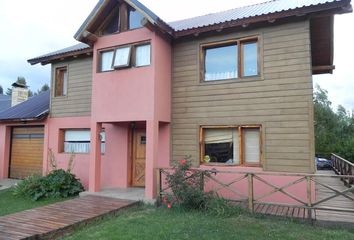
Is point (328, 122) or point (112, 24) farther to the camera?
point (328, 122)

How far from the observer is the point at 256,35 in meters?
8.68

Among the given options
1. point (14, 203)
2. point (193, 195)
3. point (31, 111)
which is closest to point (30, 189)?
point (14, 203)

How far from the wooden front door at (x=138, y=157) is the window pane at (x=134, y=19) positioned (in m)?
3.84

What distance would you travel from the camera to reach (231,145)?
894cm

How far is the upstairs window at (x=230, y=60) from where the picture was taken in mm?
8828

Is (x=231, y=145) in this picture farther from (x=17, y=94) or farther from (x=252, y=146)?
(x=17, y=94)

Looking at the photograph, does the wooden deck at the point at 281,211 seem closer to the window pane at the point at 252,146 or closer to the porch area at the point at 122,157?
the window pane at the point at 252,146

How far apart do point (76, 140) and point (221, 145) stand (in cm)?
658

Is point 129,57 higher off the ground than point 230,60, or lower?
higher

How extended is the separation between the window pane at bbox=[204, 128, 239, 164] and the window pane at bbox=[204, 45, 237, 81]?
178 cm

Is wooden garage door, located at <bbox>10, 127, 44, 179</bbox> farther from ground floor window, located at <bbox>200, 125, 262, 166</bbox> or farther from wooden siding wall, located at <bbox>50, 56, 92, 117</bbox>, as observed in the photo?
ground floor window, located at <bbox>200, 125, 262, 166</bbox>

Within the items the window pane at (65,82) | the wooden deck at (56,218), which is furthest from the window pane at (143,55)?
the window pane at (65,82)

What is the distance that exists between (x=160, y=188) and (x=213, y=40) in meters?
5.05

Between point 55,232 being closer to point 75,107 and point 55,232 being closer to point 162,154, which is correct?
point 162,154
